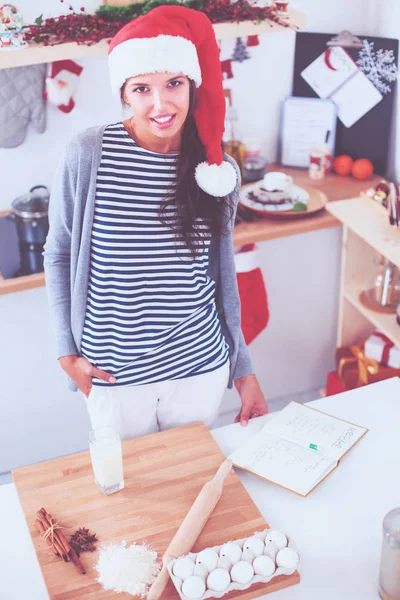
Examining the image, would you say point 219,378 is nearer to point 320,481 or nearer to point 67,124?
point 320,481

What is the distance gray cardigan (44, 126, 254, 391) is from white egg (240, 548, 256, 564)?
621 mm

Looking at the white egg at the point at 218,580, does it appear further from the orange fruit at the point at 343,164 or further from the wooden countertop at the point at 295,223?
the orange fruit at the point at 343,164

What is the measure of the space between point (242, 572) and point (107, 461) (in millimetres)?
338

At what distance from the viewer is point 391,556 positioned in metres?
1.12

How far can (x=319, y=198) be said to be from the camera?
2.62 metres

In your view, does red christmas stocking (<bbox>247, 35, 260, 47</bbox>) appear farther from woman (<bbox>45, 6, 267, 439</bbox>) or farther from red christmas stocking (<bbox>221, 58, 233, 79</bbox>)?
woman (<bbox>45, 6, 267, 439</bbox>)

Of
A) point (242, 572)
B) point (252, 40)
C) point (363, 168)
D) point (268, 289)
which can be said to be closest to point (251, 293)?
point (268, 289)

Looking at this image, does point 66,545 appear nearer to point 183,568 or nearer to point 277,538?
point 183,568

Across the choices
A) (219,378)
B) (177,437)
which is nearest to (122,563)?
(177,437)

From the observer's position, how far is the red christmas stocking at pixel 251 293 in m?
2.50

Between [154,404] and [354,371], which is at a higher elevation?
[154,404]

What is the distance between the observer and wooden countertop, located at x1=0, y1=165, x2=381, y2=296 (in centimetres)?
222

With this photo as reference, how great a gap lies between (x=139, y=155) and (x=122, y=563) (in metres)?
0.81

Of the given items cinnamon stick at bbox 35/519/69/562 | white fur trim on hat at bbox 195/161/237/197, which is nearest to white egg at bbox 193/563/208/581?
cinnamon stick at bbox 35/519/69/562
